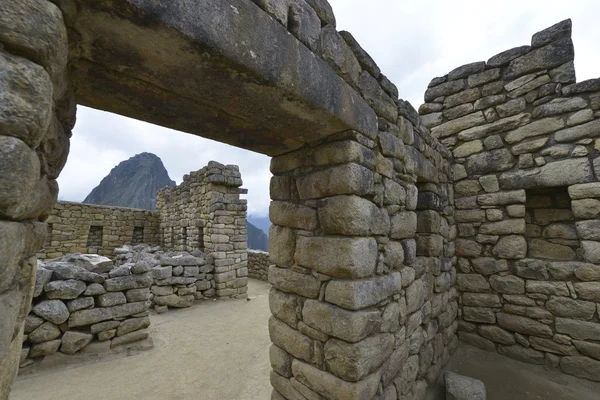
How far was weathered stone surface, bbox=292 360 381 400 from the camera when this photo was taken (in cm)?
159

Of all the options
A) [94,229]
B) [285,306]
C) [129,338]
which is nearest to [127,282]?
[129,338]

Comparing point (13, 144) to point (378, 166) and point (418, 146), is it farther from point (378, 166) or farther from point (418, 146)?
point (418, 146)

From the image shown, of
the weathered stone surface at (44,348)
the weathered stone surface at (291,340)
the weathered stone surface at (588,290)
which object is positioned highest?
the weathered stone surface at (588,290)

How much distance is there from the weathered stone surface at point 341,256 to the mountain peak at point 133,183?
45007mm

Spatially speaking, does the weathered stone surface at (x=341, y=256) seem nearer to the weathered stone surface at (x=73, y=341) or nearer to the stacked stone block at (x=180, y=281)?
the weathered stone surface at (x=73, y=341)

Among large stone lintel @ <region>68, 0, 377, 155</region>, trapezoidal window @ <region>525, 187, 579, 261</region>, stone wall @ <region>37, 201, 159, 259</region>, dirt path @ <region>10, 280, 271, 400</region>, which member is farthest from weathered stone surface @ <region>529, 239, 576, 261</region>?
stone wall @ <region>37, 201, 159, 259</region>

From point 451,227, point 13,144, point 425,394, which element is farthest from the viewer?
point 451,227

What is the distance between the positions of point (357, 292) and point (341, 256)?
26 centimetres

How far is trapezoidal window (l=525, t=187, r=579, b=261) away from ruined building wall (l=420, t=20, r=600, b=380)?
10mm

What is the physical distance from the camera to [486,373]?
313 cm

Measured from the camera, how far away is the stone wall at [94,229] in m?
10.2

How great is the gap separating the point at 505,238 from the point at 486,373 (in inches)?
70.7

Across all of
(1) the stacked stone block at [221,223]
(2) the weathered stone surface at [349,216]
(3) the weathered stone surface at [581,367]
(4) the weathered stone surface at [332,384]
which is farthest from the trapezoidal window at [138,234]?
(3) the weathered stone surface at [581,367]

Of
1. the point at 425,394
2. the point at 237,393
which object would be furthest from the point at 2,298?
the point at 425,394
